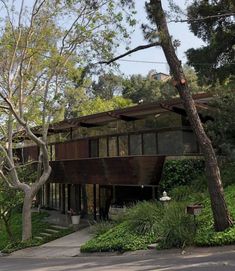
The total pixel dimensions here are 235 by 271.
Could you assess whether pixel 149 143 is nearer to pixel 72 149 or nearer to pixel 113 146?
pixel 113 146

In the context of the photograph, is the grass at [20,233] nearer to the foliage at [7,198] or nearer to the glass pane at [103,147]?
the foliage at [7,198]

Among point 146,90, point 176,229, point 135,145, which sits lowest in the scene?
point 176,229

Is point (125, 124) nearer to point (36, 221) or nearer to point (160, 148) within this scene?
point (160, 148)

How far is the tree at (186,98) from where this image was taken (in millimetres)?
14766

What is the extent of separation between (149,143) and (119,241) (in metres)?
9.54

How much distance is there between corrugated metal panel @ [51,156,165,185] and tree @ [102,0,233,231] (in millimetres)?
7939

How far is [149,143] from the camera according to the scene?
2592cm

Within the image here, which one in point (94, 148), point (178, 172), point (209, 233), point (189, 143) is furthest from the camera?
point (94, 148)

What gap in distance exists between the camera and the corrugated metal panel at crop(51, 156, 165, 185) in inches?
911

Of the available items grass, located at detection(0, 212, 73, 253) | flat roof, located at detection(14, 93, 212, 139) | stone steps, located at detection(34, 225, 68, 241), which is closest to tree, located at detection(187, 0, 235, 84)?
flat roof, located at detection(14, 93, 212, 139)

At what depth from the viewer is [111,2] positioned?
20188 millimetres

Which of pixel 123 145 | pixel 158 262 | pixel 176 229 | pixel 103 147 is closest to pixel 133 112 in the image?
pixel 123 145

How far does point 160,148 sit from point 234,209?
911 centimetres

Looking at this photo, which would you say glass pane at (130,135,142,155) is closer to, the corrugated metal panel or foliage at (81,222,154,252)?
the corrugated metal panel
